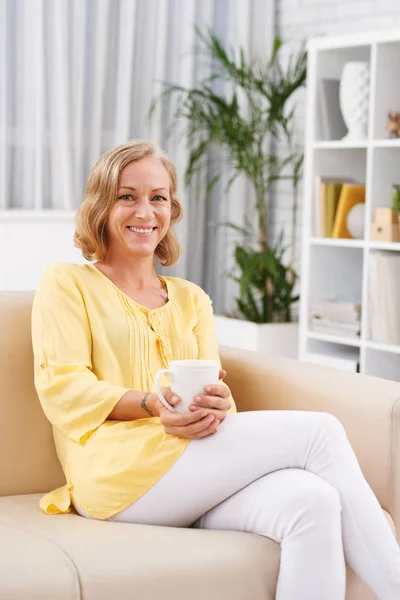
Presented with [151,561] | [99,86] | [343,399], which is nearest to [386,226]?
[99,86]

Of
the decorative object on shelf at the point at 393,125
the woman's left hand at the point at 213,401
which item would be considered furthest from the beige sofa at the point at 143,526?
the decorative object on shelf at the point at 393,125

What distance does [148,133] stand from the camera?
4422mm

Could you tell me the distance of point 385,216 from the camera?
350 centimetres

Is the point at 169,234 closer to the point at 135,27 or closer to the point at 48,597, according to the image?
the point at 48,597

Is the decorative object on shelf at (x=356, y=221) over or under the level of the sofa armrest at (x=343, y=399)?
over

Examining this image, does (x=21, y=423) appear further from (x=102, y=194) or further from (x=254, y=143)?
(x=254, y=143)

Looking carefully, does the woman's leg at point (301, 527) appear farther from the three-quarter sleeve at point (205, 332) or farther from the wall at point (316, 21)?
the wall at point (316, 21)

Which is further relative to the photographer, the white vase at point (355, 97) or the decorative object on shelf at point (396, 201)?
the white vase at point (355, 97)

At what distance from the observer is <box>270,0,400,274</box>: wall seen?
4074 millimetres

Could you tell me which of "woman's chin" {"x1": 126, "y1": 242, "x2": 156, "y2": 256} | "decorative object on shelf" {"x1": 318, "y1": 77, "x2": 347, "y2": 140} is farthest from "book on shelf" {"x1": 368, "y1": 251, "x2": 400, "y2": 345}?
"woman's chin" {"x1": 126, "y1": 242, "x2": 156, "y2": 256}

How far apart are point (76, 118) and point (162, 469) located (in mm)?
2652

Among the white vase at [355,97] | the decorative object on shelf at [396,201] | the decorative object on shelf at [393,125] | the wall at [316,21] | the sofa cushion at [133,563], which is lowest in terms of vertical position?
the sofa cushion at [133,563]

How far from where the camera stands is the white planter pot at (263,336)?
166 inches

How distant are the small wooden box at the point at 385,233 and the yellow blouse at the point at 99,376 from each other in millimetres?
1571
